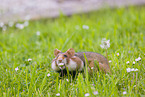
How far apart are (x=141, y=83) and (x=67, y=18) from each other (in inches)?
154

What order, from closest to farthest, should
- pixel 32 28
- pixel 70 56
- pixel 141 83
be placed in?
pixel 141 83
pixel 70 56
pixel 32 28

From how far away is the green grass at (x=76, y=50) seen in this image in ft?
7.24

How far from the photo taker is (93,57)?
9.02ft

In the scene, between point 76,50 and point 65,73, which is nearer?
point 65,73

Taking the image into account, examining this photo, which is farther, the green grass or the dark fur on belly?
the dark fur on belly

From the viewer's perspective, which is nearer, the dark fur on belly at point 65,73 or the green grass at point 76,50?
the green grass at point 76,50

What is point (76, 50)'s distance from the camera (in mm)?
3666

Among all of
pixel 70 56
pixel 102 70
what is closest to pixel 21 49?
pixel 70 56

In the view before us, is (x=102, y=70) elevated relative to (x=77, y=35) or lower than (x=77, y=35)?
lower

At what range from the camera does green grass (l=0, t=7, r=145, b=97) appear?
2.21 m

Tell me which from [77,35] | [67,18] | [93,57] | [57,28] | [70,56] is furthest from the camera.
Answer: [67,18]

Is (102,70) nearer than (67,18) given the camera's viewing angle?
Yes

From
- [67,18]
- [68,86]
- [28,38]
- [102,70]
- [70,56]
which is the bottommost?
[68,86]

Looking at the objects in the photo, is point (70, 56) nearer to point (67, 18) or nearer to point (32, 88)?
point (32, 88)
